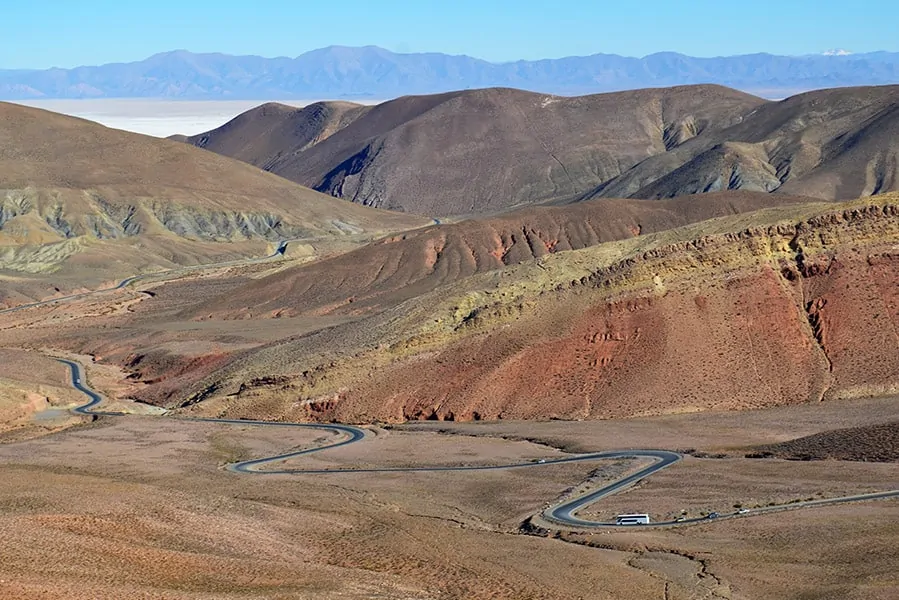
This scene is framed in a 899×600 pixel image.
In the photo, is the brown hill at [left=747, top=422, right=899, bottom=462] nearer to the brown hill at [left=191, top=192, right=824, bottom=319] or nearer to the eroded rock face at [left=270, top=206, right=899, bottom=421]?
the eroded rock face at [left=270, top=206, right=899, bottom=421]

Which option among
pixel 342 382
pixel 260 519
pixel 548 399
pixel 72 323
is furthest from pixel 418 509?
pixel 72 323

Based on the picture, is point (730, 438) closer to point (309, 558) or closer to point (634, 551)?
point (634, 551)

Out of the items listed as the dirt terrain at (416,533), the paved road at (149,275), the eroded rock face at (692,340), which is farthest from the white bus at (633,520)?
the paved road at (149,275)

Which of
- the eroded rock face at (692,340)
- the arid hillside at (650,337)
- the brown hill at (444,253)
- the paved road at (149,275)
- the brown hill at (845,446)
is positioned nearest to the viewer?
the brown hill at (845,446)

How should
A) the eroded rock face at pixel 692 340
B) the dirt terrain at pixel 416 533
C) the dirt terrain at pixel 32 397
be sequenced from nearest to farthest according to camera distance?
the dirt terrain at pixel 416 533, the eroded rock face at pixel 692 340, the dirt terrain at pixel 32 397

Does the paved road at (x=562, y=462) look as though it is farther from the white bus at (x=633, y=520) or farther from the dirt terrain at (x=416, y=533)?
the dirt terrain at (x=416, y=533)

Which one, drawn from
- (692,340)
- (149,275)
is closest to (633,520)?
(692,340)

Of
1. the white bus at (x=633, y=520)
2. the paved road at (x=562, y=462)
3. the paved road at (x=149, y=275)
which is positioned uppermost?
the white bus at (x=633, y=520)

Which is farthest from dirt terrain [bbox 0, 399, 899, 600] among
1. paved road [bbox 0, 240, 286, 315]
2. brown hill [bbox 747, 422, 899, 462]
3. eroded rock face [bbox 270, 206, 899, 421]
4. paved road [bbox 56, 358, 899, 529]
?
paved road [bbox 0, 240, 286, 315]
